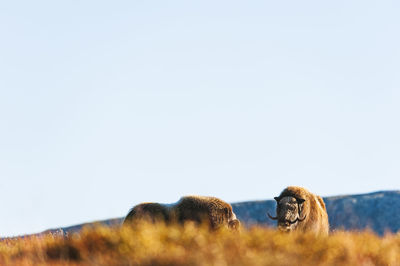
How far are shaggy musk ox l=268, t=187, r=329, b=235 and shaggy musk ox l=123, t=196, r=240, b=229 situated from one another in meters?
1.98

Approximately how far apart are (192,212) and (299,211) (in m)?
3.46

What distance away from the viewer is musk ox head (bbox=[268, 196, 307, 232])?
16672 mm

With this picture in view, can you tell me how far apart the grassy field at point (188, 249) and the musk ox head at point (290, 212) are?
4.43 metres

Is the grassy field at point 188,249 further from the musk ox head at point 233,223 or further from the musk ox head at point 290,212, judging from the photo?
the musk ox head at point 290,212

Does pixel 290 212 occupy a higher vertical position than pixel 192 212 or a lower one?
lower

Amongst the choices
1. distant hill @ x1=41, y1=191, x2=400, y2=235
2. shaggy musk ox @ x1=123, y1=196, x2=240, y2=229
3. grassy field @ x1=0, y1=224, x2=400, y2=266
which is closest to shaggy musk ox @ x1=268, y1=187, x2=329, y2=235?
shaggy musk ox @ x1=123, y1=196, x2=240, y2=229

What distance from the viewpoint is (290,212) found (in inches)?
663

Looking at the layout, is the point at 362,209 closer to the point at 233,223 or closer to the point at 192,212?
the point at 233,223

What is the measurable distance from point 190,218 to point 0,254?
4.97m

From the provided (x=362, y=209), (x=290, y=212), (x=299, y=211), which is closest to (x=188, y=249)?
(x=290, y=212)

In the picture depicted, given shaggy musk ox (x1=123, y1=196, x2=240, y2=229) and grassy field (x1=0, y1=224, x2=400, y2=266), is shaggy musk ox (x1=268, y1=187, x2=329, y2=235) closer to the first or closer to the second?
shaggy musk ox (x1=123, y1=196, x2=240, y2=229)

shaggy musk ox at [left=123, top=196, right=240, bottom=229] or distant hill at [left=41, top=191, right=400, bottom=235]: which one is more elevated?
shaggy musk ox at [left=123, top=196, right=240, bottom=229]

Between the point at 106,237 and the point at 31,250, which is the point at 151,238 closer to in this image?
the point at 106,237

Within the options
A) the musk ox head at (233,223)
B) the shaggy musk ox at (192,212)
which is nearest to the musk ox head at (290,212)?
the musk ox head at (233,223)
